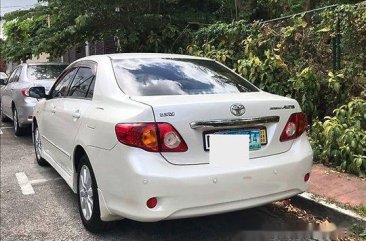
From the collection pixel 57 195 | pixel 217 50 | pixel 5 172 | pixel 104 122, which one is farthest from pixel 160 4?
pixel 104 122

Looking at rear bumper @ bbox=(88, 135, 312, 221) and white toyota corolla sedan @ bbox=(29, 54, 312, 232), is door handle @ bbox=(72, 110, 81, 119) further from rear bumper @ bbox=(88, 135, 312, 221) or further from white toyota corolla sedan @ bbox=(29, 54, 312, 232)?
rear bumper @ bbox=(88, 135, 312, 221)

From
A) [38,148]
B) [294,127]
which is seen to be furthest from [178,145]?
[38,148]

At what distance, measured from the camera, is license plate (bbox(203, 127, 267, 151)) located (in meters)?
3.28

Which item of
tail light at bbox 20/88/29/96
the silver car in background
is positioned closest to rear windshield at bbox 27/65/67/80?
the silver car in background

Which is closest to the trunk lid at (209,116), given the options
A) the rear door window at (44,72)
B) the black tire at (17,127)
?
the rear door window at (44,72)

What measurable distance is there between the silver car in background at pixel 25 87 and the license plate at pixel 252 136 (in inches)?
218

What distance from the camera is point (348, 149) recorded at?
5.07 meters

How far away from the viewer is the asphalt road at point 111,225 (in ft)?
12.7

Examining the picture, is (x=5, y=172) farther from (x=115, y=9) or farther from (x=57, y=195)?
(x=115, y=9)

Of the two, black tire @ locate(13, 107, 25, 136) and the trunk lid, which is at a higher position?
the trunk lid

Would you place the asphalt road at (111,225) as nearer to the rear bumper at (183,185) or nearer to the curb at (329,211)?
the curb at (329,211)

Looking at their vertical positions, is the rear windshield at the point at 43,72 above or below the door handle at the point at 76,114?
above

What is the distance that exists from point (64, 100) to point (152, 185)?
2.15 meters

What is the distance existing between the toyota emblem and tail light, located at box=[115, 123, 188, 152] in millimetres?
452
